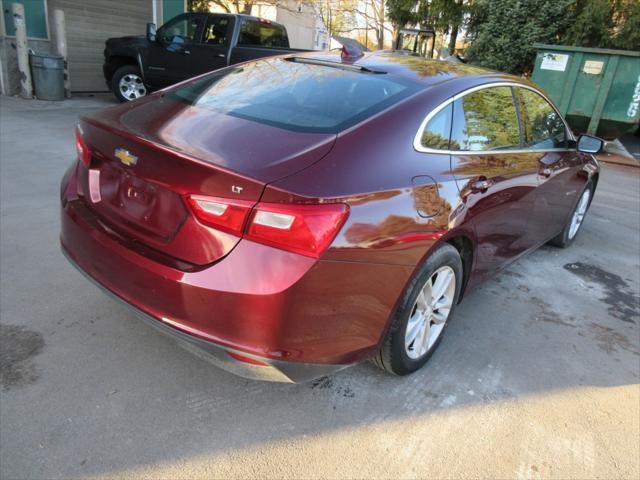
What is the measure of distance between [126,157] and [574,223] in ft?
14.6

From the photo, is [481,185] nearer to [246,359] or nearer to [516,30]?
[246,359]

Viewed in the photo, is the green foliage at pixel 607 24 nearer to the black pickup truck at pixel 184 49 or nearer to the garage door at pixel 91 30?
the black pickup truck at pixel 184 49

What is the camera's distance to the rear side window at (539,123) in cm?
357

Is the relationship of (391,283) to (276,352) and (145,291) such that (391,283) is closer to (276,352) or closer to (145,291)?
(276,352)

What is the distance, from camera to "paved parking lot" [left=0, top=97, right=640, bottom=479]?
2182 mm

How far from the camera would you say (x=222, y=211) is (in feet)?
6.38

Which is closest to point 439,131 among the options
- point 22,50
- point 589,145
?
point 589,145

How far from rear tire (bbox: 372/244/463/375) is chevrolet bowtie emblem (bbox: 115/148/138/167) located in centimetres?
134

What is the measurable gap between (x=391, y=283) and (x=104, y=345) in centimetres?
164

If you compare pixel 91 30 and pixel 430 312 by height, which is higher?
pixel 91 30

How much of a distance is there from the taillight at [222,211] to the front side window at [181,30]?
9218 mm

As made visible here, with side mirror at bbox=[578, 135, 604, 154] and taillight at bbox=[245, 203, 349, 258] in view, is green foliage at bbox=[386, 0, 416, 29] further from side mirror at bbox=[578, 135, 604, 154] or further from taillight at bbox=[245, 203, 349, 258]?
taillight at bbox=[245, 203, 349, 258]

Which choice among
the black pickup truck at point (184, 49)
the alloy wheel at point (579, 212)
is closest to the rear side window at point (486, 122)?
the alloy wheel at point (579, 212)


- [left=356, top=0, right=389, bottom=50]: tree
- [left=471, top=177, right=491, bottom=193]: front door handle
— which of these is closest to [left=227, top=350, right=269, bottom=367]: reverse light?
[left=471, top=177, right=491, bottom=193]: front door handle
